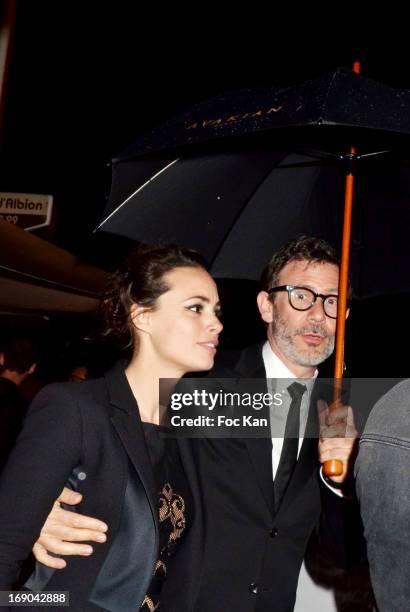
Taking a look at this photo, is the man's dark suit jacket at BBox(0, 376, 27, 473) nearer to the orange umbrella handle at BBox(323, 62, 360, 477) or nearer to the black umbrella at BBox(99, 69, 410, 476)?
the black umbrella at BBox(99, 69, 410, 476)

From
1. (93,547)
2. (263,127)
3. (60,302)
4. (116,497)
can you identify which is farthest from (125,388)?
(60,302)

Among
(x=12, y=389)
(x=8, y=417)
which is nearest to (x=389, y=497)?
(x=8, y=417)

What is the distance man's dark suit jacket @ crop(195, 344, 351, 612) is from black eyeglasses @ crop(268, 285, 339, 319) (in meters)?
0.67

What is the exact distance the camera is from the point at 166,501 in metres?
2.12

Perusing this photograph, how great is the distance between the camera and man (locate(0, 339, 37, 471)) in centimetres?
462

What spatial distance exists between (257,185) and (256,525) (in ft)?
5.31

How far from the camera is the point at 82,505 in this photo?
75.7 inches

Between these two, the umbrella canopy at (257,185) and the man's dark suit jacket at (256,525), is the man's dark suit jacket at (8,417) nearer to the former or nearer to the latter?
the umbrella canopy at (257,185)

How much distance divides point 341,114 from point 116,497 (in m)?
1.38

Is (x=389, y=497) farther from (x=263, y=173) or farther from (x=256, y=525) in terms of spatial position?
(x=263, y=173)

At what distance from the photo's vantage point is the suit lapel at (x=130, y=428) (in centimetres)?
198

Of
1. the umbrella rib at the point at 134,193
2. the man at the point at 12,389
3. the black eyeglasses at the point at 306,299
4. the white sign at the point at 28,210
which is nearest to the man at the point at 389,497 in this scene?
the black eyeglasses at the point at 306,299

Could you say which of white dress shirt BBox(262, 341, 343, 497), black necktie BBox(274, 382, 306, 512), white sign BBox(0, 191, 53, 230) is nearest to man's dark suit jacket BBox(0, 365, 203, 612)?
black necktie BBox(274, 382, 306, 512)

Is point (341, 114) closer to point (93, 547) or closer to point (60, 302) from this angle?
point (93, 547)
